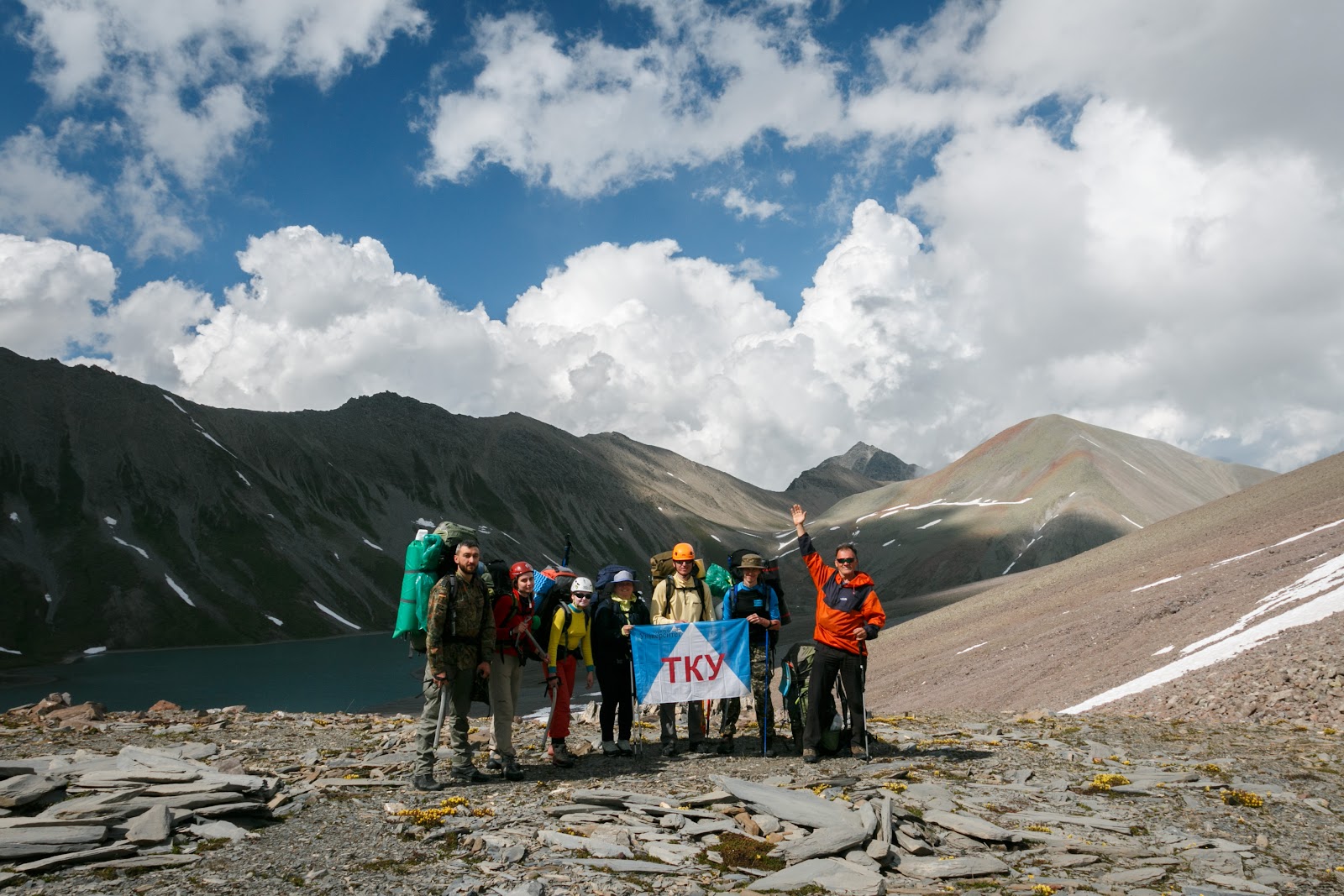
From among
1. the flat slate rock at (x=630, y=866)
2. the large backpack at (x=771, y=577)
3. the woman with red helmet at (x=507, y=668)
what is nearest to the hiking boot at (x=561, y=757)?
the woman with red helmet at (x=507, y=668)

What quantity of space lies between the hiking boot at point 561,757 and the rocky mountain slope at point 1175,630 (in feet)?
48.3

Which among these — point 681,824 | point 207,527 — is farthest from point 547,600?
point 207,527

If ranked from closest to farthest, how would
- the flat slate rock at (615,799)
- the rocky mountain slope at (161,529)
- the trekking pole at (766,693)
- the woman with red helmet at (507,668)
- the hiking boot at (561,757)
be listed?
1. the flat slate rock at (615,799)
2. the woman with red helmet at (507,668)
3. the hiking boot at (561,757)
4. the trekking pole at (766,693)
5. the rocky mountain slope at (161,529)

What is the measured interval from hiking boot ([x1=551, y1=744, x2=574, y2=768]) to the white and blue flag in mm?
1415

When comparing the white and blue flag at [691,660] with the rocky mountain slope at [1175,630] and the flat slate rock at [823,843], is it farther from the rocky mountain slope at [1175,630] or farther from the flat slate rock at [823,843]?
the rocky mountain slope at [1175,630]

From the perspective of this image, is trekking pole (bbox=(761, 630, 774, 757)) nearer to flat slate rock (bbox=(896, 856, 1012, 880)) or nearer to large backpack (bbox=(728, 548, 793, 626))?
large backpack (bbox=(728, 548, 793, 626))

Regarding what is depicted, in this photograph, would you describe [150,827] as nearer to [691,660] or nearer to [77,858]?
[77,858]

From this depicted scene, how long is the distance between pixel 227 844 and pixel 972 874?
7420mm

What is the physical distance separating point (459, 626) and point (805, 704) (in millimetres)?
5946

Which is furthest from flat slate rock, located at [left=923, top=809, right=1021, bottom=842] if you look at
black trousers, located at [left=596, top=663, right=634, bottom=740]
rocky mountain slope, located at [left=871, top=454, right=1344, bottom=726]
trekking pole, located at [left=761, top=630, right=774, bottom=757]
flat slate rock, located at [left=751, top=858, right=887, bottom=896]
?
rocky mountain slope, located at [left=871, top=454, right=1344, bottom=726]

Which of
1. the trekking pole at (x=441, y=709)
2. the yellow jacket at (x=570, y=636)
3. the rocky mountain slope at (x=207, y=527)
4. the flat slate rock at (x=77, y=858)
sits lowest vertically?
the flat slate rock at (x=77, y=858)

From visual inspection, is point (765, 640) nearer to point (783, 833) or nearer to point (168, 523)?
point (783, 833)

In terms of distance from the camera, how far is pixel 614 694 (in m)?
14.4

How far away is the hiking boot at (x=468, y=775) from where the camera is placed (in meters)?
12.0
